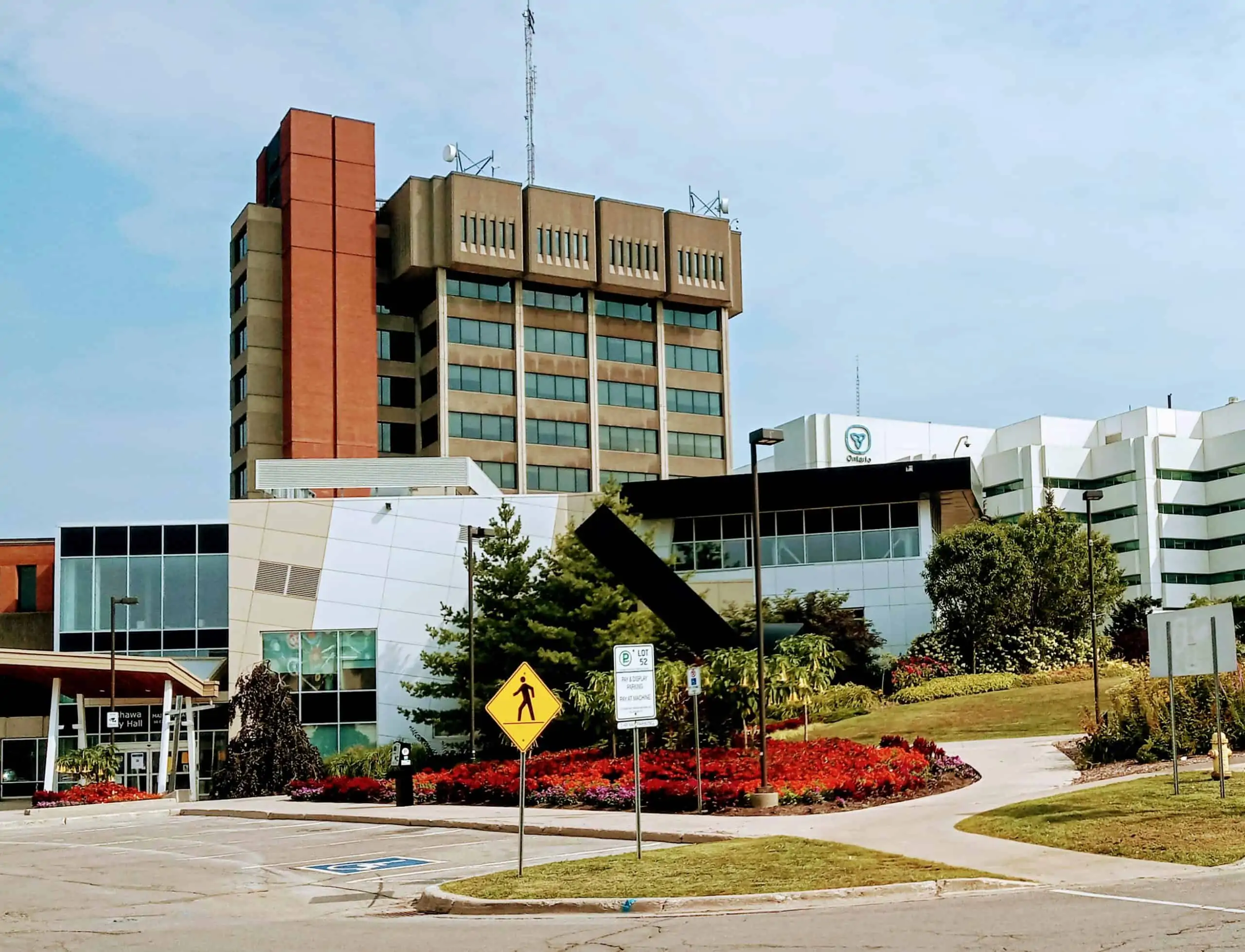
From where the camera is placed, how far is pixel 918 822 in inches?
867

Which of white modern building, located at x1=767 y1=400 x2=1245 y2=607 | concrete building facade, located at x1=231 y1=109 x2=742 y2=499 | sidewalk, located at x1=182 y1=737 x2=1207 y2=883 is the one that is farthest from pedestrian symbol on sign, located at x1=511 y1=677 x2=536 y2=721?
white modern building, located at x1=767 y1=400 x2=1245 y2=607

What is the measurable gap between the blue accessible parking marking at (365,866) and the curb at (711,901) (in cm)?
501

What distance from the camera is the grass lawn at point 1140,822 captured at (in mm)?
16609

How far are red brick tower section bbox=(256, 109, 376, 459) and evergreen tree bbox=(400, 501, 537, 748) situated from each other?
4172cm

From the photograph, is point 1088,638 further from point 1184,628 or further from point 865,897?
point 865,897

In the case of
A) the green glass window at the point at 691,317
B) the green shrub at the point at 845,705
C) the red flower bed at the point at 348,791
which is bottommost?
the red flower bed at the point at 348,791

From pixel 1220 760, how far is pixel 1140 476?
96.1 m

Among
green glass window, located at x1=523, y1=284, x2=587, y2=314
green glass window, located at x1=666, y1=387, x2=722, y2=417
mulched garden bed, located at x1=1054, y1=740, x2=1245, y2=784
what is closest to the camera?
mulched garden bed, located at x1=1054, y1=740, x2=1245, y2=784

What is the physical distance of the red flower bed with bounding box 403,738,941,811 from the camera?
2675cm

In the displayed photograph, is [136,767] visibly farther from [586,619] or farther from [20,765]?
[586,619]

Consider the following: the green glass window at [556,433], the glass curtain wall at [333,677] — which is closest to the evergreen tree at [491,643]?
the glass curtain wall at [333,677]

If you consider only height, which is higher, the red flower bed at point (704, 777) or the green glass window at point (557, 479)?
the green glass window at point (557, 479)

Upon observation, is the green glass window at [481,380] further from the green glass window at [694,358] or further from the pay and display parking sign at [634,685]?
the pay and display parking sign at [634,685]

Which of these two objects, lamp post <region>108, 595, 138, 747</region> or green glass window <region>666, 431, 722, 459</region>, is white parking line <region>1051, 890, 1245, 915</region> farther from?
green glass window <region>666, 431, 722, 459</region>
